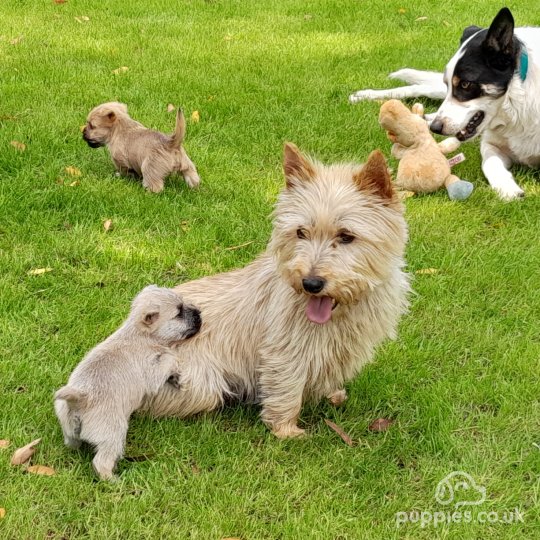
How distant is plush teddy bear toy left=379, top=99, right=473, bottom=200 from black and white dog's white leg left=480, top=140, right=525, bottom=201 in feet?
1.10

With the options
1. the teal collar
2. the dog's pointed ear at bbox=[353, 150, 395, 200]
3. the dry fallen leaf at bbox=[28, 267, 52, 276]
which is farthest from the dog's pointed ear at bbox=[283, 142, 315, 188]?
the teal collar

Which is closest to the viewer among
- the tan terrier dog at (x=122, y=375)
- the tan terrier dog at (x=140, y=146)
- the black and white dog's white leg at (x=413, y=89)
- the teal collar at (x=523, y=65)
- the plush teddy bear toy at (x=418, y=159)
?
the tan terrier dog at (x=122, y=375)

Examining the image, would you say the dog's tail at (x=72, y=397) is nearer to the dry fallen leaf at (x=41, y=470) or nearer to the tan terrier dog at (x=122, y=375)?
the tan terrier dog at (x=122, y=375)

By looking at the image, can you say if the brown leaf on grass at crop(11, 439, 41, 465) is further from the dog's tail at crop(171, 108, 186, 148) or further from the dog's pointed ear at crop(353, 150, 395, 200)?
the dog's tail at crop(171, 108, 186, 148)

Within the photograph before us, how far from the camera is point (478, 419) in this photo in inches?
152

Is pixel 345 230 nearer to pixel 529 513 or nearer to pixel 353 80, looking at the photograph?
pixel 529 513

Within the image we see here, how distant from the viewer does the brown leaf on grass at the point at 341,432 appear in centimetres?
371

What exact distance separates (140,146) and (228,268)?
1.52 m

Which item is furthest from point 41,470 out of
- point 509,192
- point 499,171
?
point 499,171

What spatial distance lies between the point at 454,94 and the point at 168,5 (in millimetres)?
6220

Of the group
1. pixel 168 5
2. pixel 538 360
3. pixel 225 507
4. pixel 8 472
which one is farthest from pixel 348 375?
pixel 168 5

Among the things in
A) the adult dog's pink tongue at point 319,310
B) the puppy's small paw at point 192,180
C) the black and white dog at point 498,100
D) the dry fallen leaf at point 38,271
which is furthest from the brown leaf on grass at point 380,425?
the black and white dog at point 498,100

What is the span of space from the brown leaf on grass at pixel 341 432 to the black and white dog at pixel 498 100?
10.7 ft

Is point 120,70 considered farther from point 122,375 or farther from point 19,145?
point 122,375
